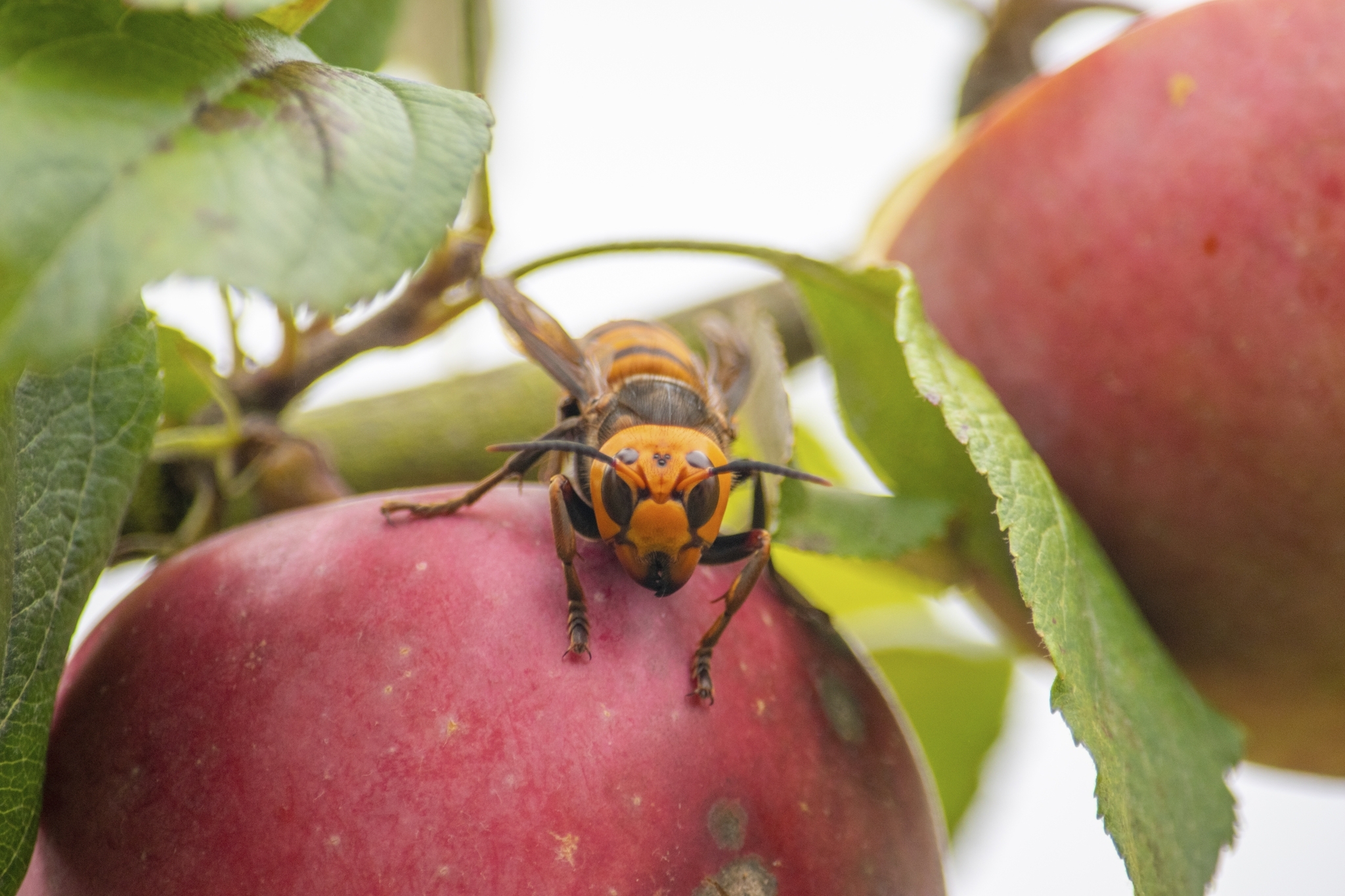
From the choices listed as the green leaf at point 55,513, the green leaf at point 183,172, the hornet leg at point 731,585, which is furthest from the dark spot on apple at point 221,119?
the hornet leg at point 731,585

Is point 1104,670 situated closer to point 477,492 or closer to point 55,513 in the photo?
point 477,492

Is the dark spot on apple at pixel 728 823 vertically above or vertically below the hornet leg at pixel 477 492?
below

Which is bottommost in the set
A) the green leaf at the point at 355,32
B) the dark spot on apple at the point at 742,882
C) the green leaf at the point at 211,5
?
the dark spot on apple at the point at 742,882

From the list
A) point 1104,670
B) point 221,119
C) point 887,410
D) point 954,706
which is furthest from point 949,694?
point 221,119

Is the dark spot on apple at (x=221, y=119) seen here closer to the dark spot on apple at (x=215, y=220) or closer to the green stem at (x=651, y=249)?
the dark spot on apple at (x=215, y=220)

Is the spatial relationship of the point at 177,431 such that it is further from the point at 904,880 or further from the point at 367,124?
the point at 904,880

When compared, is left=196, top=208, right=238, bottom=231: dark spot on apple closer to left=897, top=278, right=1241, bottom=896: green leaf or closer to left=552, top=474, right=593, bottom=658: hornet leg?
left=552, top=474, right=593, bottom=658: hornet leg

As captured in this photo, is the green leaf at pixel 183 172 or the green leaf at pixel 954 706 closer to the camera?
the green leaf at pixel 183 172
